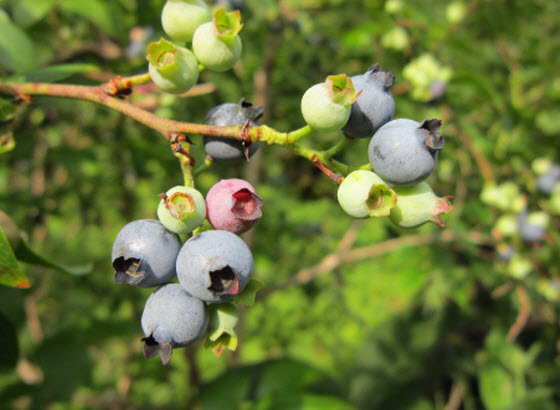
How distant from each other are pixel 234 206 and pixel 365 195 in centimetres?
25

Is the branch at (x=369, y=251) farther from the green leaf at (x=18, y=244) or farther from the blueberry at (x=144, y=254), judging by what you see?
the blueberry at (x=144, y=254)

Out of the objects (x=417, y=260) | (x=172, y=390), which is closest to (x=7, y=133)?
(x=417, y=260)

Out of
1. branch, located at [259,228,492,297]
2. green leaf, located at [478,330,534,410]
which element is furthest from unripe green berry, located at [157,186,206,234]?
green leaf, located at [478,330,534,410]

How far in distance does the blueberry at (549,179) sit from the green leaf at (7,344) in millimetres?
2587

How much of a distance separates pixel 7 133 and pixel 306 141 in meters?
2.58

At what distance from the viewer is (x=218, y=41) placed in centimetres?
89

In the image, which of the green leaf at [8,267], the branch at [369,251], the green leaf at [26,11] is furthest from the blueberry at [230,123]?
the branch at [369,251]

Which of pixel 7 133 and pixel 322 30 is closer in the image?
pixel 7 133

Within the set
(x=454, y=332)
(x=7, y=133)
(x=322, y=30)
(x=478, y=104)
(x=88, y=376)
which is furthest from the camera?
(x=454, y=332)

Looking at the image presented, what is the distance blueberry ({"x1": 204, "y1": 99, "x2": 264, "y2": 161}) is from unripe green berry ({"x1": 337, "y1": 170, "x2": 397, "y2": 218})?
0.23m

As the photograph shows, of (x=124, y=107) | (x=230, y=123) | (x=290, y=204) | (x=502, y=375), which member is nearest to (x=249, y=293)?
(x=230, y=123)

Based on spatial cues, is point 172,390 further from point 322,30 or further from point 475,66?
point 475,66

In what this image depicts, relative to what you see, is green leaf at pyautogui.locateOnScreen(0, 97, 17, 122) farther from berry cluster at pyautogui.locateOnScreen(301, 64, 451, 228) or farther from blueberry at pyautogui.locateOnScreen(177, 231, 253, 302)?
berry cluster at pyautogui.locateOnScreen(301, 64, 451, 228)

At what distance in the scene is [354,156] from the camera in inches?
95.0
